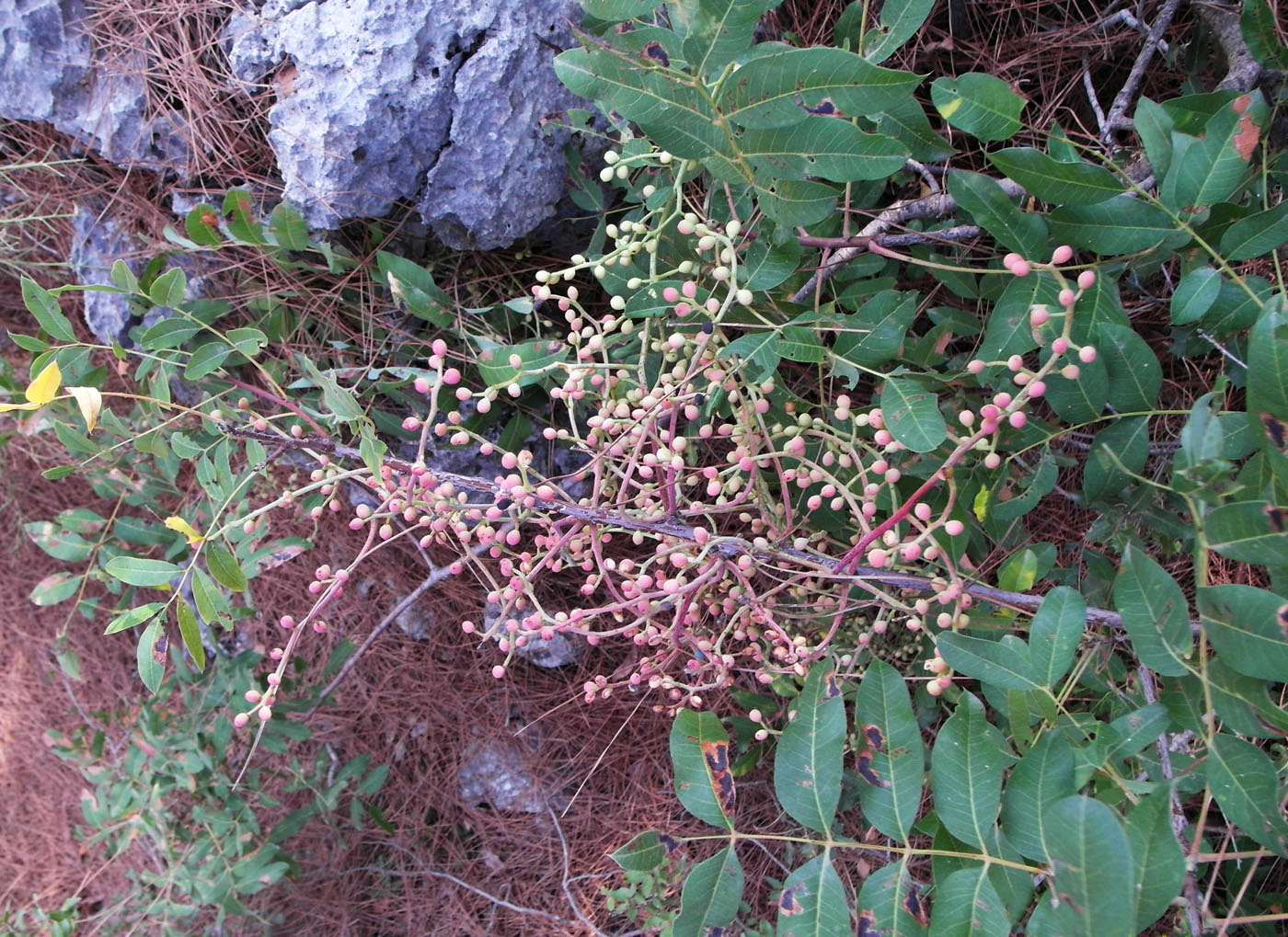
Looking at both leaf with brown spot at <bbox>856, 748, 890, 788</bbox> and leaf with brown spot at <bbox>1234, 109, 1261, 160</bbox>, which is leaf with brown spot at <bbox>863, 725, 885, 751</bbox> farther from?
leaf with brown spot at <bbox>1234, 109, 1261, 160</bbox>

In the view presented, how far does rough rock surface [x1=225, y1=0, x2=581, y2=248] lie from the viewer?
137 cm

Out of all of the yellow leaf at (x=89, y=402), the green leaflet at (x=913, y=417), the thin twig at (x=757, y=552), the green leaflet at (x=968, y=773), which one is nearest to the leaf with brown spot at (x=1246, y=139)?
the green leaflet at (x=913, y=417)

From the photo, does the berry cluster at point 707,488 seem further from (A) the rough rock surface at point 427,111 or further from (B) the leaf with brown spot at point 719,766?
(A) the rough rock surface at point 427,111

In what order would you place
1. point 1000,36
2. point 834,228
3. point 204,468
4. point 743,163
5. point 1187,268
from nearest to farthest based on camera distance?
point 743,163, point 1187,268, point 204,468, point 834,228, point 1000,36

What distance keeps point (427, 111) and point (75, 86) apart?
0.90 m

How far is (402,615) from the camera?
2.04m

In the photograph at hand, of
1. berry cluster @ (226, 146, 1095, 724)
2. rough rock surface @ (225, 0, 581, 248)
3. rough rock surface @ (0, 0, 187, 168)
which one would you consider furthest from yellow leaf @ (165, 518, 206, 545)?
rough rock surface @ (0, 0, 187, 168)

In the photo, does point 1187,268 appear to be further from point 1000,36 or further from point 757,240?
point 1000,36

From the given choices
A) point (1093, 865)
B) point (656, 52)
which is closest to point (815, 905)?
point (1093, 865)

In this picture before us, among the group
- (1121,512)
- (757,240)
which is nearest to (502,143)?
(757,240)

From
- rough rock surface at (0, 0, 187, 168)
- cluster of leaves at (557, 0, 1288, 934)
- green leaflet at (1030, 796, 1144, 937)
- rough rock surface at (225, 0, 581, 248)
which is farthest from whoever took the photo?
rough rock surface at (0, 0, 187, 168)

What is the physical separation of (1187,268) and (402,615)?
1735 mm

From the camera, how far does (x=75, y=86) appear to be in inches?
67.4

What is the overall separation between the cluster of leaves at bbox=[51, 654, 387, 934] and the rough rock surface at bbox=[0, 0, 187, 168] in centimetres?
107
